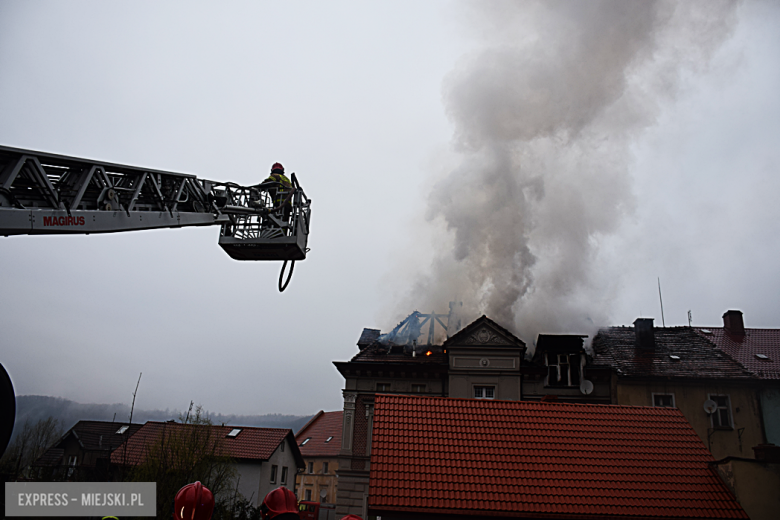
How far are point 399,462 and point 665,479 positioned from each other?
20.6ft

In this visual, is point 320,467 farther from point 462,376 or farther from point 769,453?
point 769,453

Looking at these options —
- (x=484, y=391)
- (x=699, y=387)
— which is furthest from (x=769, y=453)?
(x=484, y=391)

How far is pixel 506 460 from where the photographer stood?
1305 cm

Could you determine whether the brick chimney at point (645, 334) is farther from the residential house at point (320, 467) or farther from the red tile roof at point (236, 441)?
the residential house at point (320, 467)

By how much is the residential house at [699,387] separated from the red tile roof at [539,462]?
9761 millimetres

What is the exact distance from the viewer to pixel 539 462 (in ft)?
43.0

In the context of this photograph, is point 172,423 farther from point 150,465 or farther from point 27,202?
point 27,202

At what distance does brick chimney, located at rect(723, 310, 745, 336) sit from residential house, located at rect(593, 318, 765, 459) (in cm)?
360

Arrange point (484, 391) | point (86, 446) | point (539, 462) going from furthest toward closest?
point (86, 446) < point (484, 391) < point (539, 462)

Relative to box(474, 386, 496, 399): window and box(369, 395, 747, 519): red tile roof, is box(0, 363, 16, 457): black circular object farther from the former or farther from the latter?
box(474, 386, 496, 399): window

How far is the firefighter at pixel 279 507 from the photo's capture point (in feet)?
14.2

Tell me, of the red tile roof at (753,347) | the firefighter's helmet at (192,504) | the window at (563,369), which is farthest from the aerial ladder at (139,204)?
the red tile roof at (753,347)

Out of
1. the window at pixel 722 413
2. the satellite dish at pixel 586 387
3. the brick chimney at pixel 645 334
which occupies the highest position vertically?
the brick chimney at pixel 645 334

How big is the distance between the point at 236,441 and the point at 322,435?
65.3 ft
